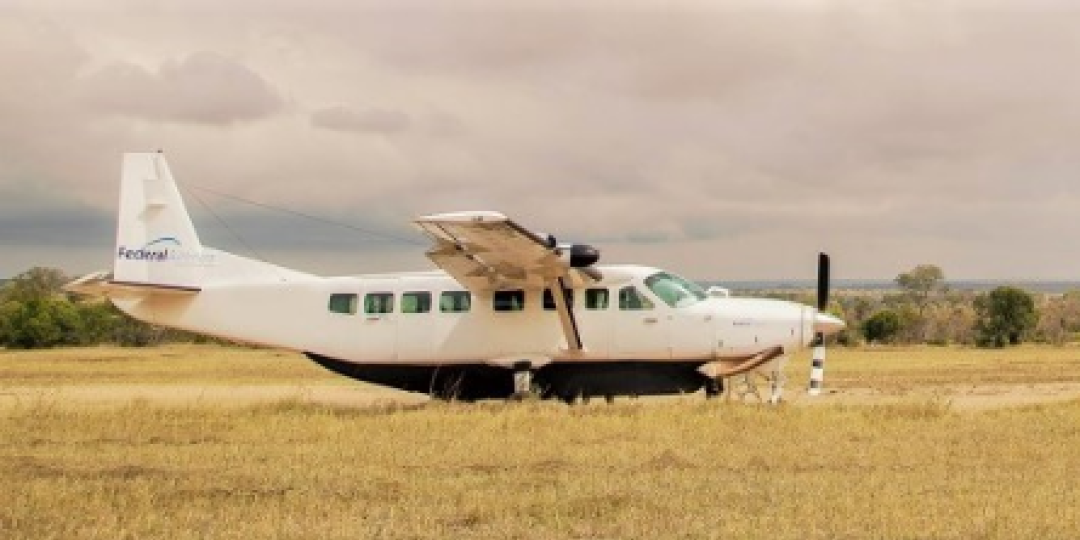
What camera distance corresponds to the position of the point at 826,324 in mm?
24438

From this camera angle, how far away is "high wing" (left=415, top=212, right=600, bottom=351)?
21.5 meters

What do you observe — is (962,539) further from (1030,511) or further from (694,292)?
(694,292)

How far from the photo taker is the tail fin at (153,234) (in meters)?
26.4

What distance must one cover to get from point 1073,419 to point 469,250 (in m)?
10.2

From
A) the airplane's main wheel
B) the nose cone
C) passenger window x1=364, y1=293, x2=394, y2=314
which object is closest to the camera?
the nose cone

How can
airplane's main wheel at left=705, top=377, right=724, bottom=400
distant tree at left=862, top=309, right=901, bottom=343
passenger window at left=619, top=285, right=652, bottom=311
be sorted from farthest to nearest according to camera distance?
distant tree at left=862, top=309, right=901, bottom=343 < airplane's main wheel at left=705, top=377, right=724, bottom=400 < passenger window at left=619, top=285, right=652, bottom=311

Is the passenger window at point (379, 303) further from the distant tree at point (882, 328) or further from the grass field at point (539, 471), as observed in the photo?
the distant tree at point (882, 328)

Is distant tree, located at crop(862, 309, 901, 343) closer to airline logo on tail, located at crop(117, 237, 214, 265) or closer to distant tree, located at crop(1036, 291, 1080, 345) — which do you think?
distant tree, located at crop(1036, 291, 1080, 345)

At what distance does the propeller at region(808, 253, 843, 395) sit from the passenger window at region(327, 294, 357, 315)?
9015 millimetres

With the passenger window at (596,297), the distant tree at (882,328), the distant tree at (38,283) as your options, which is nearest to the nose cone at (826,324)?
the passenger window at (596,297)

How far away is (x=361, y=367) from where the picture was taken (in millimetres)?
25938

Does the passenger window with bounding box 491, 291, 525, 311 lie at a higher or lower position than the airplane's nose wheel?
higher

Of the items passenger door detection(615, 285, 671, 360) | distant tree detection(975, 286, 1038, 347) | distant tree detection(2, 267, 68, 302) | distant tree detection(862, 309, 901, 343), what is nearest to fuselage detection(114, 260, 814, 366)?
passenger door detection(615, 285, 671, 360)

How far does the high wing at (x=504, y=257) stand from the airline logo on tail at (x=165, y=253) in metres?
5.85
